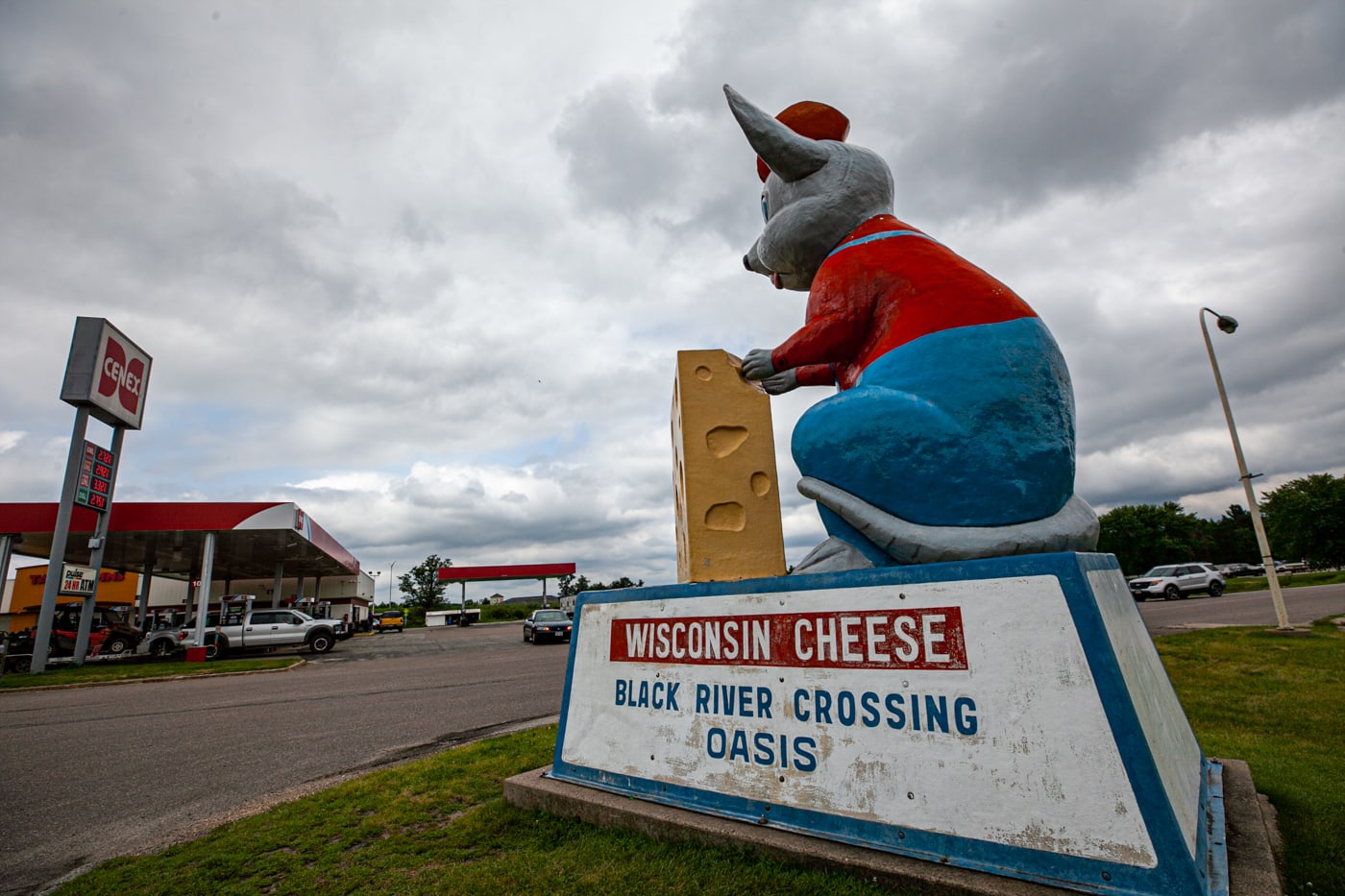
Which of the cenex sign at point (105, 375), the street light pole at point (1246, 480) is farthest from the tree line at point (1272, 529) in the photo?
the cenex sign at point (105, 375)

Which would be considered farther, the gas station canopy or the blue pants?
the gas station canopy

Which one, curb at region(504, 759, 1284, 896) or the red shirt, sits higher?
the red shirt

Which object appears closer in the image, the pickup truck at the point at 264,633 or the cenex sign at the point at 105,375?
the cenex sign at the point at 105,375

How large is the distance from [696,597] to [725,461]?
4.41 ft

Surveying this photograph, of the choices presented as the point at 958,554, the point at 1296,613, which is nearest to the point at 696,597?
the point at 958,554

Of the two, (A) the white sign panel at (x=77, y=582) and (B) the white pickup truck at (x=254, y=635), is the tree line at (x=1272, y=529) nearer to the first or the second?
(B) the white pickup truck at (x=254, y=635)

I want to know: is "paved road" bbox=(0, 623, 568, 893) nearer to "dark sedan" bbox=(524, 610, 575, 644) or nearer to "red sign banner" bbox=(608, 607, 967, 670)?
"red sign banner" bbox=(608, 607, 967, 670)

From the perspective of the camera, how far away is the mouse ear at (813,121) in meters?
3.47

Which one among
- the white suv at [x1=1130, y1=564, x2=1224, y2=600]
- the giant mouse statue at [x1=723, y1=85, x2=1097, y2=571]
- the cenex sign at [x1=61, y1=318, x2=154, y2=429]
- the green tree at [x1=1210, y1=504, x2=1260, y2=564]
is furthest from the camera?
the green tree at [x1=1210, y1=504, x2=1260, y2=564]

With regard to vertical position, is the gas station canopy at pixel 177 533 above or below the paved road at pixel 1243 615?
above

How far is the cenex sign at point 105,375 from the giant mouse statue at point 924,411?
53.2ft

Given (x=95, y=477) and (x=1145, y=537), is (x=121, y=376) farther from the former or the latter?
(x=1145, y=537)

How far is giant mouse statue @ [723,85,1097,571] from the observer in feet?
7.63

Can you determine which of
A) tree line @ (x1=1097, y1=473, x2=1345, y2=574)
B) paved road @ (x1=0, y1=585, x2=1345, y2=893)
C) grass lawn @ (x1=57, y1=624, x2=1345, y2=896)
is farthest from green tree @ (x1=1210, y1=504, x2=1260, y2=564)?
grass lawn @ (x1=57, y1=624, x2=1345, y2=896)
